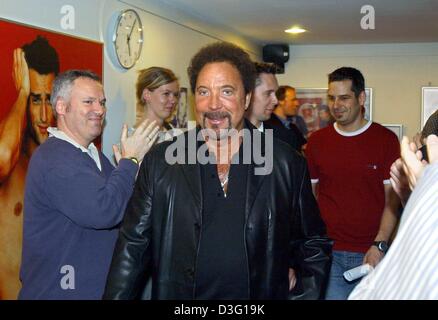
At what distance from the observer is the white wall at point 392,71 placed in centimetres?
778

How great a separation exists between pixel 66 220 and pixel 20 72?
121 centimetres

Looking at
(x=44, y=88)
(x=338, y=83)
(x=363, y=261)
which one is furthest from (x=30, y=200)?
(x=338, y=83)

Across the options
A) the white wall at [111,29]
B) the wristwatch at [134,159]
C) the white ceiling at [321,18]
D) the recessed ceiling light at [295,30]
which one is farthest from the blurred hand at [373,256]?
the recessed ceiling light at [295,30]

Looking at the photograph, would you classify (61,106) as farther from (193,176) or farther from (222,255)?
(222,255)

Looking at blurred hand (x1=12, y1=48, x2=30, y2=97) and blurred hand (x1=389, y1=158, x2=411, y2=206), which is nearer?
blurred hand (x1=389, y1=158, x2=411, y2=206)

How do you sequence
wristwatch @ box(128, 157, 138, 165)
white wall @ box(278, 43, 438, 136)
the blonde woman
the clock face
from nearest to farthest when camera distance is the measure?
wristwatch @ box(128, 157, 138, 165), the blonde woman, the clock face, white wall @ box(278, 43, 438, 136)

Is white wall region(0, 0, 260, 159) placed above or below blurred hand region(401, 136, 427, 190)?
above

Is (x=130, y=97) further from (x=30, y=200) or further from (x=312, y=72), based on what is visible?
(x=312, y=72)

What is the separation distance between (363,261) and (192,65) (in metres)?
1.67

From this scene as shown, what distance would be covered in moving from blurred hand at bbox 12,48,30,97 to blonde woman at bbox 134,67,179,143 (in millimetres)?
924

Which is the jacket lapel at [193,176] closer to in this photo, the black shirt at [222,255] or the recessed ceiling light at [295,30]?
the black shirt at [222,255]

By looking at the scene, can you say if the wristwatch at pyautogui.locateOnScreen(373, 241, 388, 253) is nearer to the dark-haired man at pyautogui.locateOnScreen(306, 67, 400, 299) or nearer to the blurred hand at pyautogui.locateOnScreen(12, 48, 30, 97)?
the dark-haired man at pyautogui.locateOnScreen(306, 67, 400, 299)

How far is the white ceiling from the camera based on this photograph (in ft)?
16.6

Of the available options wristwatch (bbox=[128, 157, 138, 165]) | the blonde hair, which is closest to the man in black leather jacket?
wristwatch (bbox=[128, 157, 138, 165])
